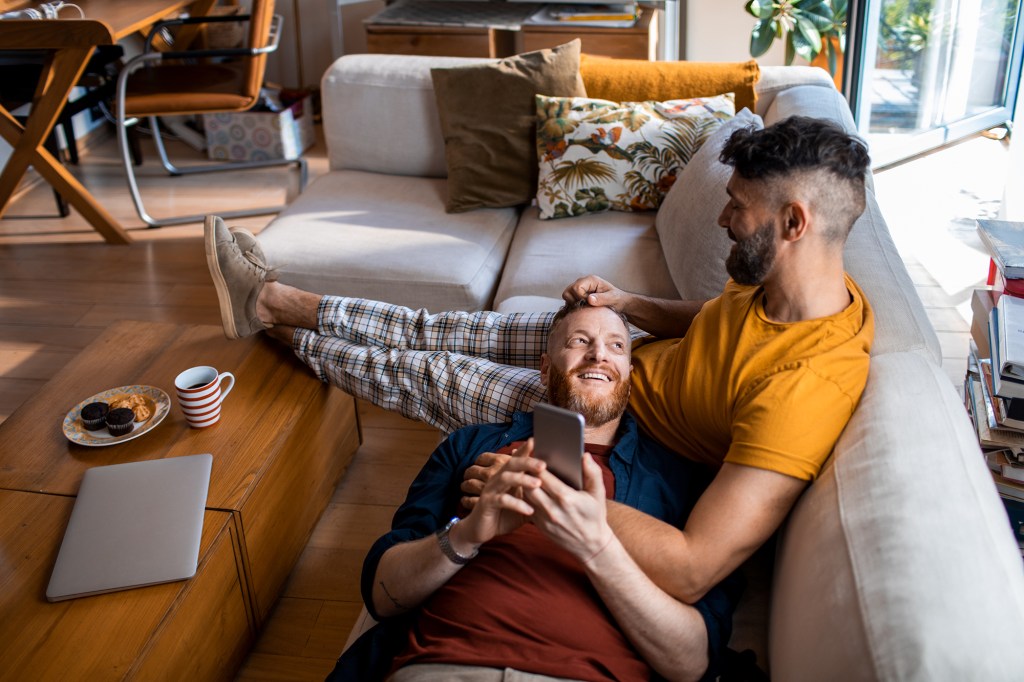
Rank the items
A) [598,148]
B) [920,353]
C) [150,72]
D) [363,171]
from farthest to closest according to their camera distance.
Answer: [150,72] → [363,171] → [598,148] → [920,353]

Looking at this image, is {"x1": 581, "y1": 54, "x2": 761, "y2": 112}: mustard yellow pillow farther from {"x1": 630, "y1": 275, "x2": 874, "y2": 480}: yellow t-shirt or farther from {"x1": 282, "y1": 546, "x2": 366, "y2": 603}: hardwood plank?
{"x1": 282, "y1": 546, "x2": 366, "y2": 603}: hardwood plank

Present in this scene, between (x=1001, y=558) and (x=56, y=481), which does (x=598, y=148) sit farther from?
(x=1001, y=558)

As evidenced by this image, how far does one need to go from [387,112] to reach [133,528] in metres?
1.80

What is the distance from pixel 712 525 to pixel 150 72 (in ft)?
11.3

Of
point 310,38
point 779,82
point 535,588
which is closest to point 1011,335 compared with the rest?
point 535,588

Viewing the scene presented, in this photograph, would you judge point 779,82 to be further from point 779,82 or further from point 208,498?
point 208,498

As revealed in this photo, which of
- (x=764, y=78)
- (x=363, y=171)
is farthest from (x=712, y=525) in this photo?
(x=363, y=171)

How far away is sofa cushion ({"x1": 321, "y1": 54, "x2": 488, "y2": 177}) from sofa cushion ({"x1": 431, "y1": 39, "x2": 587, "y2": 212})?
0.13 metres

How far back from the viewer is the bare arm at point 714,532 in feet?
→ 4.50

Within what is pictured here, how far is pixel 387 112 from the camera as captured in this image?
3.11 m

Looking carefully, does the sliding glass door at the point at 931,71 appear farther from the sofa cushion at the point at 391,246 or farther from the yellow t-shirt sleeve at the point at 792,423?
the yellow t-shirt sleeve at the point at 792,423

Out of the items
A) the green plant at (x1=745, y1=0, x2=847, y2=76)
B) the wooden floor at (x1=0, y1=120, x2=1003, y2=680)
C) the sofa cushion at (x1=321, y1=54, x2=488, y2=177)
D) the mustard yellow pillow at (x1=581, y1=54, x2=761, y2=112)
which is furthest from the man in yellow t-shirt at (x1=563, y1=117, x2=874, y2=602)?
the green plant at (x1=745, y1=0, x2=847, y2=76)

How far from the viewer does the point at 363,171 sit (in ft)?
10.6

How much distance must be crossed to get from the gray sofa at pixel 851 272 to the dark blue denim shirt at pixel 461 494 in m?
0.09
